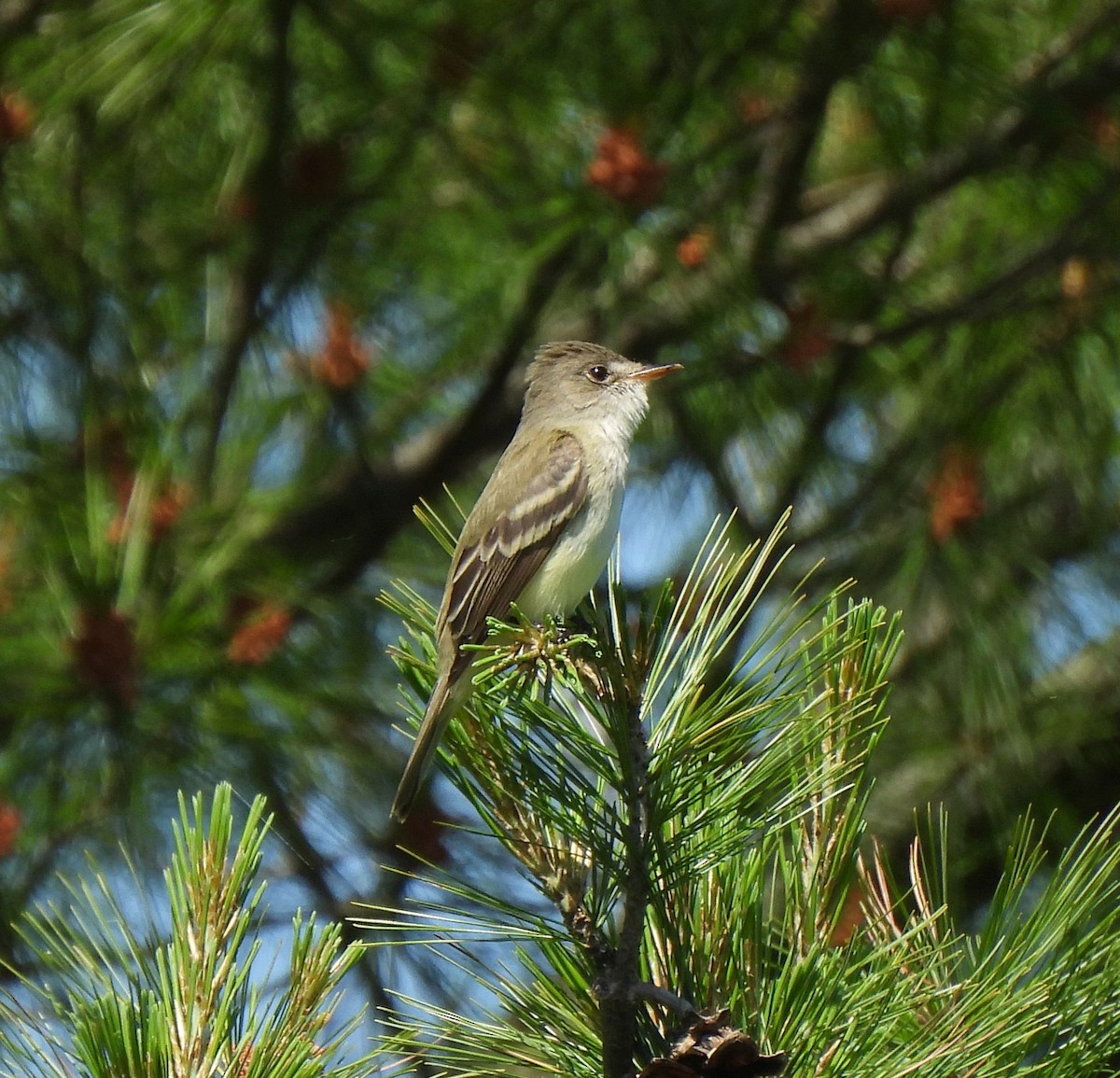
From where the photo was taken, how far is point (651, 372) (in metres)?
3.14

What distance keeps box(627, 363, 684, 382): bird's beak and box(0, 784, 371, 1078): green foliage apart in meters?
1.70

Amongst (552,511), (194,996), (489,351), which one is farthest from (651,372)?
(194,996)

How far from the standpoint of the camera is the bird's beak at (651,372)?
9.92 feet

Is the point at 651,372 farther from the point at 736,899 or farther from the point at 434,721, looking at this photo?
the point at 736,899

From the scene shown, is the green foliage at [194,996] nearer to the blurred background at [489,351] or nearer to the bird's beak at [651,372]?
the blurred background at [489,351]

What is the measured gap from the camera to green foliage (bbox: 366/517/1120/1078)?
147 centimetres

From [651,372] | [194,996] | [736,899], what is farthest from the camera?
[651,372]

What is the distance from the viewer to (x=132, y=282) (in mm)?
3619

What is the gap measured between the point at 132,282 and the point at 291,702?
3.79 feet

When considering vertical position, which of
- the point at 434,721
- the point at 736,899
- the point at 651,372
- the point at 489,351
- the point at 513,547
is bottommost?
the point at 736,899

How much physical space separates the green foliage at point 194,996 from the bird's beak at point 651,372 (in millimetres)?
1700

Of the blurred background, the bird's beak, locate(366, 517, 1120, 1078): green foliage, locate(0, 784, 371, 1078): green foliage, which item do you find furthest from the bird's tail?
the bird's beak

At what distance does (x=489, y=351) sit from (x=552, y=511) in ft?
4.26

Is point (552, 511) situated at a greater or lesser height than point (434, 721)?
greater
